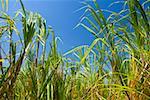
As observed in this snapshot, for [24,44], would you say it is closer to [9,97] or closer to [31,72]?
[9,97]

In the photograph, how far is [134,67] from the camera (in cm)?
144

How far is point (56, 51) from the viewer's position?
194 cm

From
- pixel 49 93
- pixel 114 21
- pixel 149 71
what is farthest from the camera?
pixel 49 93

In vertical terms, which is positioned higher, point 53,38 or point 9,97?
point 53,38

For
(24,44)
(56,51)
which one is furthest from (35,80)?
(24,44)

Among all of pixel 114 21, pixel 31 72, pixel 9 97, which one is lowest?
pixel 9 97

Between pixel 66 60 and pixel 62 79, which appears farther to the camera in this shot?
pixel 66 60

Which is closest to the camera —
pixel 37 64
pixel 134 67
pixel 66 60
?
pixel 134 67

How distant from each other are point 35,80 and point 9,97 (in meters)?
0.32

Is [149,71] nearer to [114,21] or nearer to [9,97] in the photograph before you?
[114,21]

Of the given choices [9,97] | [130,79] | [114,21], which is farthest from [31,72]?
[130,79]

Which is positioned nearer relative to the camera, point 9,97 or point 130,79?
point 130,79

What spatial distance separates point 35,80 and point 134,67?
0.58 m

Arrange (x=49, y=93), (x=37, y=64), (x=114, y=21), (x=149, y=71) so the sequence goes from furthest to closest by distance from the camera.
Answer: (x=37, y=64) → (x=49, y=93) → (x=114, y=21) → (x=149, y=71)
